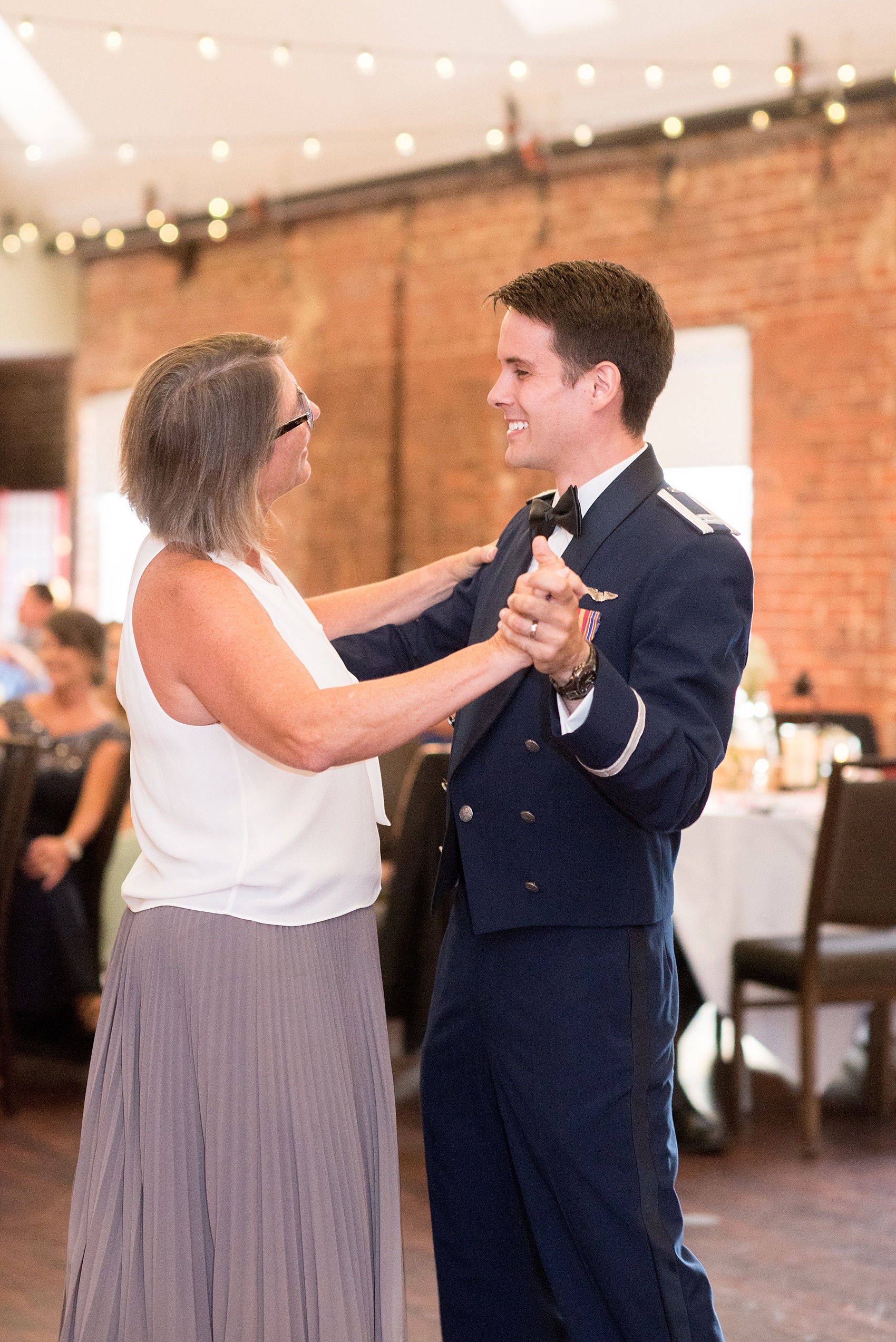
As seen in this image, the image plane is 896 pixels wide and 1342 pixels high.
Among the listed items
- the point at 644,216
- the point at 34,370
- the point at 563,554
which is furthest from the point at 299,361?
the point at 563,554

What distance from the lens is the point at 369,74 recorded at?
7.56 m

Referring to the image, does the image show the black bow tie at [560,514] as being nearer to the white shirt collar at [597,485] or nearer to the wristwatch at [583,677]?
the white shirt collar at [597,485]

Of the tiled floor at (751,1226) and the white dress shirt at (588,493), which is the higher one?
the white dress shirt at (588,493)

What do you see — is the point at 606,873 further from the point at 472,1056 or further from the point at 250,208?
the point at 250,208

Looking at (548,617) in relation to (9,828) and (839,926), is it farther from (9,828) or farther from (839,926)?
(9,828)

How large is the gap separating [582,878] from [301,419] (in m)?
0.71

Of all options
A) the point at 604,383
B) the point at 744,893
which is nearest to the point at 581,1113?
the point at 604,383

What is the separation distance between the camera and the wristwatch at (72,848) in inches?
182

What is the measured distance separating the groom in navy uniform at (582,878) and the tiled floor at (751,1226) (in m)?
1.07

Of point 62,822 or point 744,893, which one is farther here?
point 62,822

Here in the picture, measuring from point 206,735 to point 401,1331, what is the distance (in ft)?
2.73

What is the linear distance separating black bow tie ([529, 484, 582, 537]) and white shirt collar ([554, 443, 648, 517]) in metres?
0.02

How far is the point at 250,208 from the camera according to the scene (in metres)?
8.68

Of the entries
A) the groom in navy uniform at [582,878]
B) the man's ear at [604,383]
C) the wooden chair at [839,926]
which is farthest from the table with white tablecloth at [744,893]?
the man's ear at [604,383]
